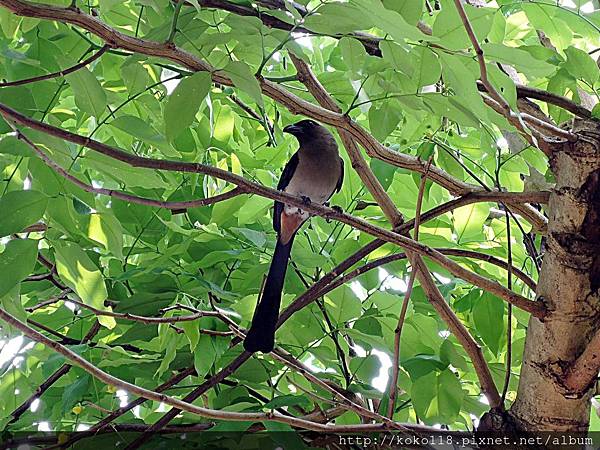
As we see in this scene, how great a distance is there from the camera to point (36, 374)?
1.40m

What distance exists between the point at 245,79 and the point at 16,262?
15.6 inches

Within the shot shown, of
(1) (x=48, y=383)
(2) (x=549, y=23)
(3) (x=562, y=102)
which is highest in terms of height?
(2) (x=549, y=23)

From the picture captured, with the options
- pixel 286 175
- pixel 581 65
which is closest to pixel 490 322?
pixel 581 65

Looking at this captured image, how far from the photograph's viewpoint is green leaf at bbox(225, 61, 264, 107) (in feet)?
2.68

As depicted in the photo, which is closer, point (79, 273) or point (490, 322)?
point (79, 273)

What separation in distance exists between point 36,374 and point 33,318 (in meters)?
0.16

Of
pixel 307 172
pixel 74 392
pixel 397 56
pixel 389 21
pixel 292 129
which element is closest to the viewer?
pixel 389 21

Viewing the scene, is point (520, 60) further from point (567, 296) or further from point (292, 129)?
point (292, 129)

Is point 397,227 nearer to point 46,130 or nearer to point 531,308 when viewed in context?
point 531,308

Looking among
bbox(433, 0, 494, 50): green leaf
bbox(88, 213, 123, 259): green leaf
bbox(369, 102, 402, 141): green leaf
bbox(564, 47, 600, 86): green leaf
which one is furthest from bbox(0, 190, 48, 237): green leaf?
bbox(564, 47, 600, 86): green leaf

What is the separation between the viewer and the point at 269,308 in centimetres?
125

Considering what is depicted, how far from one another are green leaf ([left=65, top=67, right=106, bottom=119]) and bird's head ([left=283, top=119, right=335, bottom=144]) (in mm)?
1002

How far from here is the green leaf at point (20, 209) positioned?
92 cm

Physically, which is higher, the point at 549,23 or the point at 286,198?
the point at 549,23
